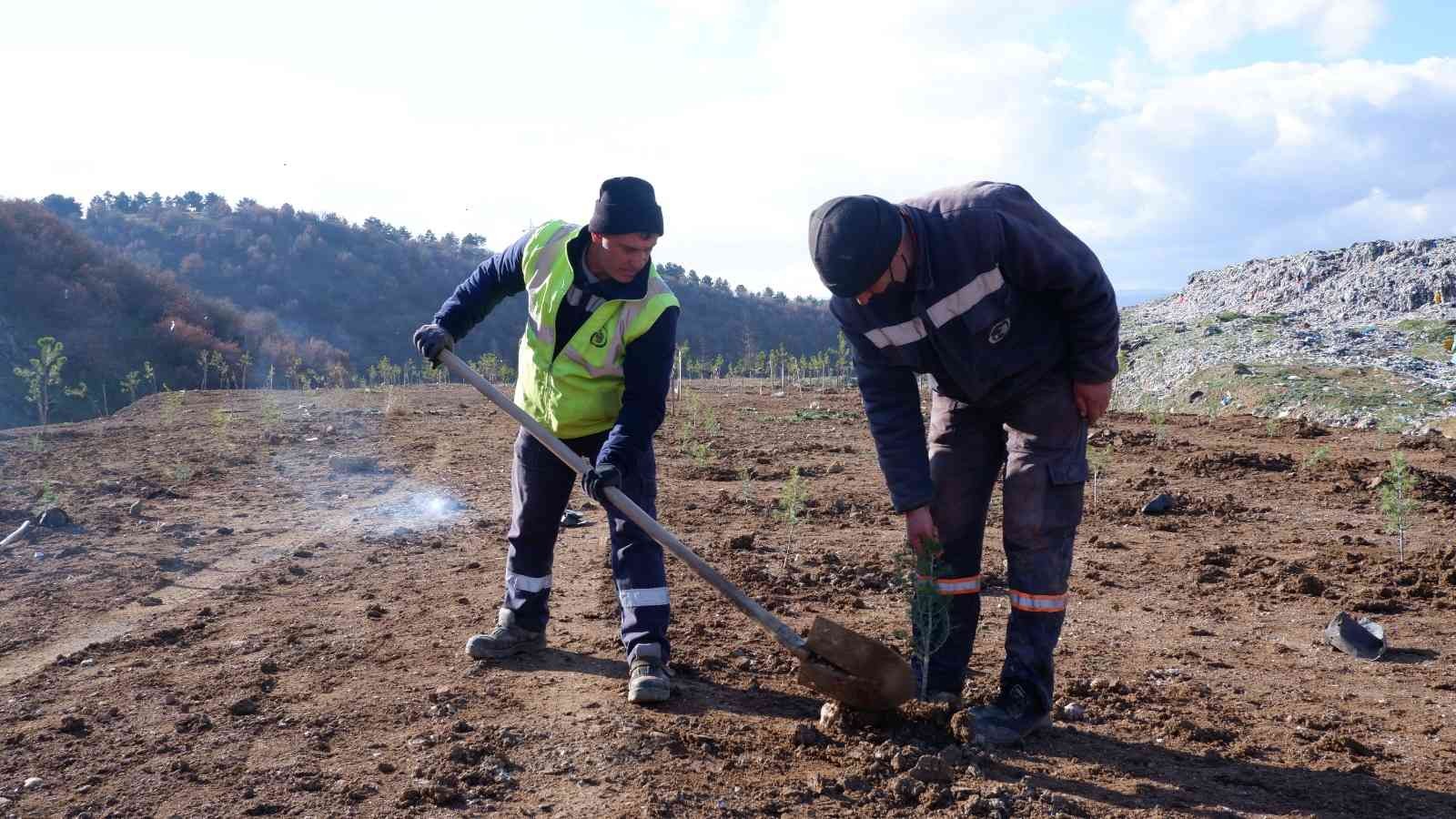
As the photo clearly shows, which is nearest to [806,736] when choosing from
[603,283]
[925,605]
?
[925,605]

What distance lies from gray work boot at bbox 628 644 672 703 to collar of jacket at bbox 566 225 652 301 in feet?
3.97

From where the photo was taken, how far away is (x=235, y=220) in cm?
4925

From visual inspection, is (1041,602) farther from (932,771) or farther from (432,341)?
(432,341)

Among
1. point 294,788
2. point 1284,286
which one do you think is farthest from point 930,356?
point 1284,286

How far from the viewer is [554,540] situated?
3.96 meters

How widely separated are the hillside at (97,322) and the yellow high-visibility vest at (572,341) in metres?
22.5

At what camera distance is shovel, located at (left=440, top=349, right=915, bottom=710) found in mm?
3141

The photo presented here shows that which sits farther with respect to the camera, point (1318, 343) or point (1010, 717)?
point (1318, 343)

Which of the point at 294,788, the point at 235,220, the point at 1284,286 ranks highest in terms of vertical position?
the point at 235,220

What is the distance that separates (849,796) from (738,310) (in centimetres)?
5538

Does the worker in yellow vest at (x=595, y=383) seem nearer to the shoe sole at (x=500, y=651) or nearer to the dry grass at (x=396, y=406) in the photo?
the shoe sole at (x=500, y=651)

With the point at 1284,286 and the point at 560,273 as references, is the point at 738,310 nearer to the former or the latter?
the point at 1284,286

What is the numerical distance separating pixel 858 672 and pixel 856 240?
1300 millimetres

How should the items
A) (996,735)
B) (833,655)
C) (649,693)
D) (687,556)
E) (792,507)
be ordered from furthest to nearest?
1. (792,507)
2. (649,693)
3. (687,556)
4. (833,655)
5. (996,735)
